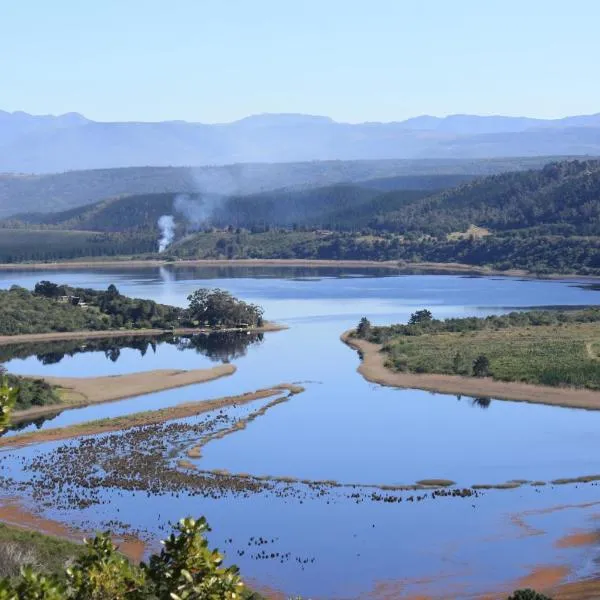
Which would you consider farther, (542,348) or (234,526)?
(542,348)

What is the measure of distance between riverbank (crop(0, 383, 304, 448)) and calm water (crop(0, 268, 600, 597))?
140cm

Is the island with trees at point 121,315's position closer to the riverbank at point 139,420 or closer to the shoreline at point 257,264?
the riverbank at point 139,420

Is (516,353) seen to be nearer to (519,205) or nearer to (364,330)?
(364,330)

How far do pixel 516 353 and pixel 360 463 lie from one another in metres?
22.4

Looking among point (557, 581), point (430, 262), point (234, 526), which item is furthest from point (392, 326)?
point (430, 262)

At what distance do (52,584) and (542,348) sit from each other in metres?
51.8

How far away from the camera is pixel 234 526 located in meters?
33.5

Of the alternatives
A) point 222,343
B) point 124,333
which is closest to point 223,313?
point 124,333

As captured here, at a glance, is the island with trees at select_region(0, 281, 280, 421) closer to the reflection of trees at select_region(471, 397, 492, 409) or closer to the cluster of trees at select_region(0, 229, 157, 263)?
the reflection of trees at select_region(471, 397, 492, 409)

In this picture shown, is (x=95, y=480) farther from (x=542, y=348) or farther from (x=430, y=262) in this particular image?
(x=430, y=262)

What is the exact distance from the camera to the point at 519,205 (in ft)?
542

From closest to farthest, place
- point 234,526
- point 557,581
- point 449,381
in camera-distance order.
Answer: point 557,581
point 234,526
point 449,381

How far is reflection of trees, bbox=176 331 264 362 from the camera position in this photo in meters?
69.9

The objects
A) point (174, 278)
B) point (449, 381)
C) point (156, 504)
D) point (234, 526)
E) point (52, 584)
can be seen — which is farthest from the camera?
point (174, 278)
